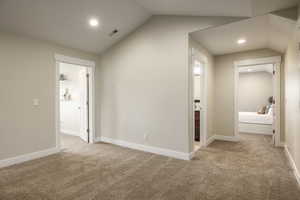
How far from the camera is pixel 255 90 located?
7.59 meters

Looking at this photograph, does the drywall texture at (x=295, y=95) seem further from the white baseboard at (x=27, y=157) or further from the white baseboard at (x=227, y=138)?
the white baseboard at (x=27, y=157)

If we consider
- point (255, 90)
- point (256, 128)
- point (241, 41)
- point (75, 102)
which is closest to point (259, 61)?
point (241, 41)

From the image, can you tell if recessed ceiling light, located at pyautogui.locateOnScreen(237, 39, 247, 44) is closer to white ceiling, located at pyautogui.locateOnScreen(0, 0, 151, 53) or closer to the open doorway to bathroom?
white ceiling, located at pyautogui.locateOnScreen(0, 0, 151, 53)

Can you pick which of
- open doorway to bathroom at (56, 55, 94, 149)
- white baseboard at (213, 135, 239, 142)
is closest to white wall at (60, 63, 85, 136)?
open doorway to bathroom at (56, 55, 94, 149)

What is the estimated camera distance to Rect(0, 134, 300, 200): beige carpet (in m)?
2.06

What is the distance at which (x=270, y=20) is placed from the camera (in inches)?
101

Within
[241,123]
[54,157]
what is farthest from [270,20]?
[54,157]

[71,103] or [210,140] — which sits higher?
[71,103]

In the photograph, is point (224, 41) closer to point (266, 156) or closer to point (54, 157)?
point (266, 156)

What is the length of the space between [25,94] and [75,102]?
2.20 metres

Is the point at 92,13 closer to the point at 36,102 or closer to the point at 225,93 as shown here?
the point at 36,102

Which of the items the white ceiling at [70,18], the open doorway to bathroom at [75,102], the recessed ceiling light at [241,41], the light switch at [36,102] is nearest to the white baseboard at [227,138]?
the recessed ceiling light at [241,41]

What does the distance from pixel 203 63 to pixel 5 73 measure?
4.11 m

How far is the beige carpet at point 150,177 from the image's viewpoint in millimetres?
2062
